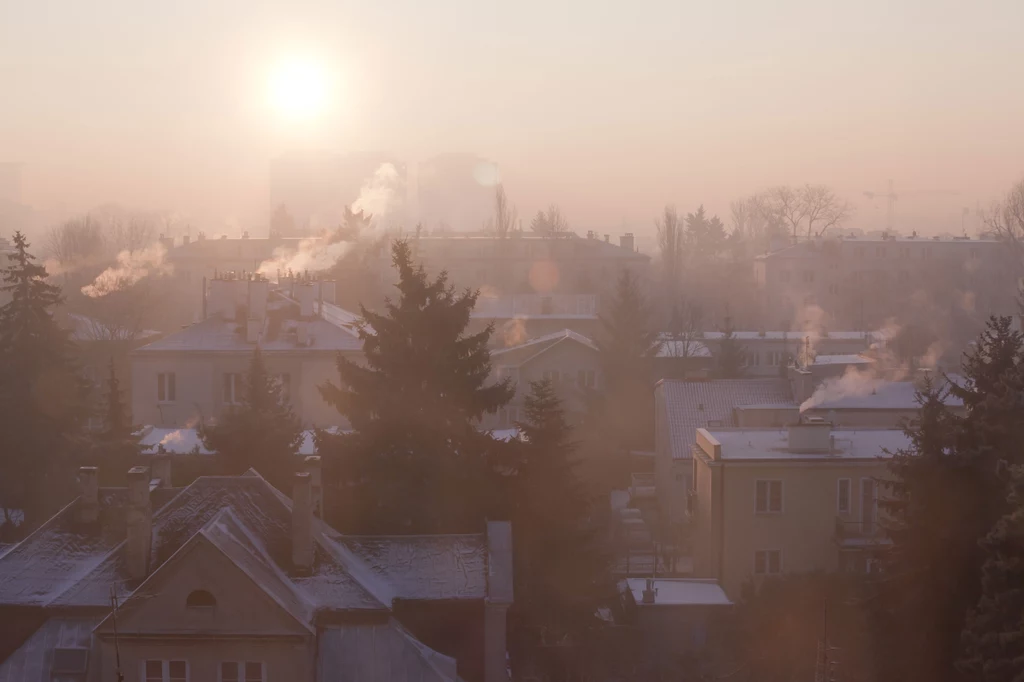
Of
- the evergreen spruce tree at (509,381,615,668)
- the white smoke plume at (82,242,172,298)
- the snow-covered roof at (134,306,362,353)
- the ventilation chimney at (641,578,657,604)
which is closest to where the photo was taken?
the evergreen spruce tree at (509,381,615,668)

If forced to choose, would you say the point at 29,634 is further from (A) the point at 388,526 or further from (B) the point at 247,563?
(A) the point at 388,526

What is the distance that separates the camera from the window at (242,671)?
13359mm

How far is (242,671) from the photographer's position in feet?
43.9

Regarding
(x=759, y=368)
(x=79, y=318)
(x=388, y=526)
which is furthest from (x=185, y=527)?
(x=759, y=368)

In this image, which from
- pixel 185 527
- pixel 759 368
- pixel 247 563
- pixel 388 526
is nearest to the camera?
pixel 247 563

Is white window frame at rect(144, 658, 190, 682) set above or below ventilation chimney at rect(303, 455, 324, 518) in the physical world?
below

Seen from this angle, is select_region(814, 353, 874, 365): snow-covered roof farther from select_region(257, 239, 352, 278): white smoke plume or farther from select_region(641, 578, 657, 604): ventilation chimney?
select_region(257, 239, 352, 278): white smoke plume

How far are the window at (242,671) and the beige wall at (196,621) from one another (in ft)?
0.21

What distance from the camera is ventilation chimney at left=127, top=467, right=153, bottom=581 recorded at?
14266 millimetres

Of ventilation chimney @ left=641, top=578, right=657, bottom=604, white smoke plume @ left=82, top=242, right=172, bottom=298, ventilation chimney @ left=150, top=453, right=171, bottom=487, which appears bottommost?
ventilation chimney @ left=641, top=578, right=657, bottom=604

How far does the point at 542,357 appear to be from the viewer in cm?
4141

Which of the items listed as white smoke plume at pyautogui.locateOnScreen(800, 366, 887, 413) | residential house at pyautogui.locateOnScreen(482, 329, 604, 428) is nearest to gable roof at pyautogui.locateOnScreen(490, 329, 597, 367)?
residential house at pyautogui.locateOnScreen(482, 329, 604, 428)

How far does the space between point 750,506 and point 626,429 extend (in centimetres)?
1529

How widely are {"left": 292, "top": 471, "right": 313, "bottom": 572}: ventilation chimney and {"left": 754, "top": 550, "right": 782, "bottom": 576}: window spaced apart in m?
13.0
